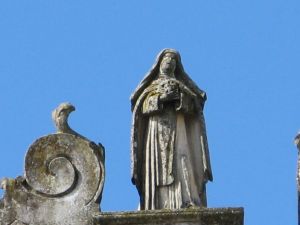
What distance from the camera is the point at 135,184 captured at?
108 ft

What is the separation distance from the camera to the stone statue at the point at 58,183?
32781 millimetres

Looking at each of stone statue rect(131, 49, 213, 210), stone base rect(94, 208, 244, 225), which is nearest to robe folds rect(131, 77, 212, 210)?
stone statue rect(131, 49, 213, 210)

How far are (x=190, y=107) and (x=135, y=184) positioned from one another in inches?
53.1

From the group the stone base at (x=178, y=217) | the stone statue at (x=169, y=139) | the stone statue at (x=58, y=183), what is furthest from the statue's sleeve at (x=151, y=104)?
the stone base at (x=178, y=217)

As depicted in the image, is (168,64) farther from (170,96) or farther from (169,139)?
(169,139)

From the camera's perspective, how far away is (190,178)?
32938mm

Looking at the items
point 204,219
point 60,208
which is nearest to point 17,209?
point 60,208

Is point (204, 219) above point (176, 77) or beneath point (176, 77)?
beneath

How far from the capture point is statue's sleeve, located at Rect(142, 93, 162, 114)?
3306cm

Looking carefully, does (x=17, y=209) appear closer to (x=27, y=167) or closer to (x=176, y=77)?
(x=27, y=167)

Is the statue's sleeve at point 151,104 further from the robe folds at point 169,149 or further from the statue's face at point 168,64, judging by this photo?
the statue's face at point 168,64

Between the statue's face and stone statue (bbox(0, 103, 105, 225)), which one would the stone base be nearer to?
stone statue (bbox(0, 103, 105, 225))

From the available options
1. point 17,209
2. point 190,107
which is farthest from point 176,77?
point 17,209

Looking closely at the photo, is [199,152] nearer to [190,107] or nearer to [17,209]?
[190,107]
